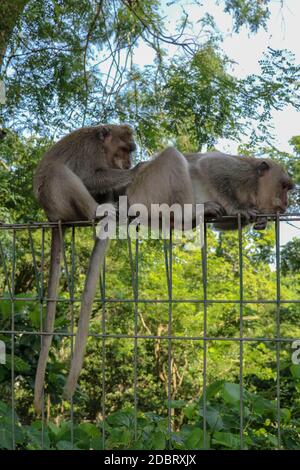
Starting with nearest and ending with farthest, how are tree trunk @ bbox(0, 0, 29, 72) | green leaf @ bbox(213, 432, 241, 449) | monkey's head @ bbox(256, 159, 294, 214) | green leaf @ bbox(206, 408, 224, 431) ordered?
green leaf @ bbox(213, 432, 241, 449) < green leaf @ bbox(206, 408, 224, 431) < monkey's head @ bbox(256, 159, 294, 214) < tree trunk @ bbox(0, 0, 29, 72)

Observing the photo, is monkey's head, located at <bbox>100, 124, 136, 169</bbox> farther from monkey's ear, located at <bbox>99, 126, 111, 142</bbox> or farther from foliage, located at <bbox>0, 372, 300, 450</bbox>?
foliage, located at <bbox>0, 372, 300, 450</bbox>

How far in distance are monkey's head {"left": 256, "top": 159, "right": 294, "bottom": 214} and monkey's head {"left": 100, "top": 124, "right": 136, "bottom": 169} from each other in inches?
31.8

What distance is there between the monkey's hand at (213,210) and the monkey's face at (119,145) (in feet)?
2.69

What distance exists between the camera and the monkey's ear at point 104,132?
408cm

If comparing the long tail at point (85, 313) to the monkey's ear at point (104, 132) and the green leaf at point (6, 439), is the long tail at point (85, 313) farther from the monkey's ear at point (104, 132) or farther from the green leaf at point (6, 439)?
the monkey's ear at point (104, 132)

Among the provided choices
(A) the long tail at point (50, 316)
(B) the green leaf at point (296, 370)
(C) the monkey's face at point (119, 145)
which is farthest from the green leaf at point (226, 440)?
(C) the monkey's face at point (119, 145)

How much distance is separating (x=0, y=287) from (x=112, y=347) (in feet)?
8.57

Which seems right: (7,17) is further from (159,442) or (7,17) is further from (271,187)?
(159,442)

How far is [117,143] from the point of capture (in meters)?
4.12

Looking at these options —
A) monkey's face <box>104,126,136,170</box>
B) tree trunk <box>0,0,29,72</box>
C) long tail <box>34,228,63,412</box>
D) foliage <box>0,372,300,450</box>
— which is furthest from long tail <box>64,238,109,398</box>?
tree trunk <box>0,0,29,72</box>

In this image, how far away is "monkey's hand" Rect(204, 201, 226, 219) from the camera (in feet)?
11.3

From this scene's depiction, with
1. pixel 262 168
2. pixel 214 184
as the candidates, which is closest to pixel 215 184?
pixel 214 184

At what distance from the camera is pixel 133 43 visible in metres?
8.22

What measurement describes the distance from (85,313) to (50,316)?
233 mm
